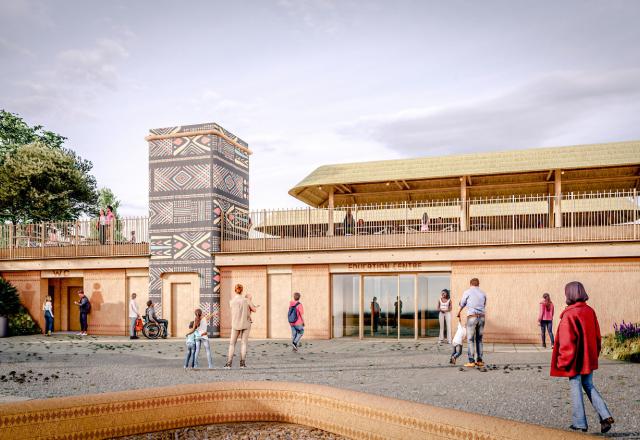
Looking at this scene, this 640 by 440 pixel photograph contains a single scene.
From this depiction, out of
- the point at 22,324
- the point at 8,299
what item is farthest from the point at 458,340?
the point at 8,299

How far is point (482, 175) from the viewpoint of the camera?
64.2ft

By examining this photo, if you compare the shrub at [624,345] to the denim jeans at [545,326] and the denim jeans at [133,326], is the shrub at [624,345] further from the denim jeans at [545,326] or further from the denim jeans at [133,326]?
the denim jeans at [133,326]

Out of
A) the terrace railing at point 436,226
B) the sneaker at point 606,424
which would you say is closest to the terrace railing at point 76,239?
the terrace railing at point 436,226

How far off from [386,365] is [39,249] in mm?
17244

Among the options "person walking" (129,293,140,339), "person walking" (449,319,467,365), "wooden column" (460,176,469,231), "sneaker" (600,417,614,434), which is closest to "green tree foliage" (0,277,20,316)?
"person walking" (129,293,140,339)

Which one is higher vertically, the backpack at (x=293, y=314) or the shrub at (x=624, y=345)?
the backpack at (x=293, y=314)

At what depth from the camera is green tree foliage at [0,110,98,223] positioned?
1374 inches

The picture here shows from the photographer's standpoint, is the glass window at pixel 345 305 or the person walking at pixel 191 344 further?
the glass window at pixel 345 305

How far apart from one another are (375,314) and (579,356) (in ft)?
43.3

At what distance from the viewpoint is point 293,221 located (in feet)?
66.2

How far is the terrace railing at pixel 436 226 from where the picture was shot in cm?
1716

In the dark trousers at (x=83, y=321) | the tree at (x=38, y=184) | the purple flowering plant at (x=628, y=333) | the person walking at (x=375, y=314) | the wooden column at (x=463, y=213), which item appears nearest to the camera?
the purple flowering plant at (x=628, y=333)

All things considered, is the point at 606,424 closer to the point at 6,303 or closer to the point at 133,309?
the point at 133,309

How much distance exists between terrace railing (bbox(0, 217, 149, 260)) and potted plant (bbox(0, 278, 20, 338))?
144 centimetres
